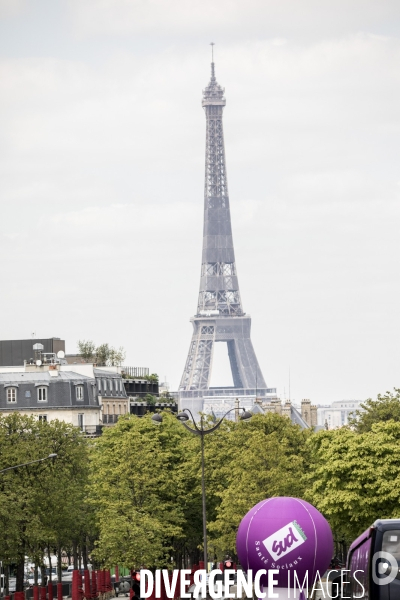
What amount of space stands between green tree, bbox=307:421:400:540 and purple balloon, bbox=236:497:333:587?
29.9m

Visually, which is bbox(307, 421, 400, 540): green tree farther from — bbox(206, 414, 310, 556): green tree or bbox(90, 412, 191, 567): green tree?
bbox(90, 412, 191, 567): green tree

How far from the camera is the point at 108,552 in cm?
7844

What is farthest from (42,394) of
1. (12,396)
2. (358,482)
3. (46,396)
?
(358,482)

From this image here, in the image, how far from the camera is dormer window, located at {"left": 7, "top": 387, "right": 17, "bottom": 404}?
13388 cm

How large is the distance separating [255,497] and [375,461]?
22.1ft

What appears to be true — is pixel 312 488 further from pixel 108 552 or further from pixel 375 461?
pixel 108 552

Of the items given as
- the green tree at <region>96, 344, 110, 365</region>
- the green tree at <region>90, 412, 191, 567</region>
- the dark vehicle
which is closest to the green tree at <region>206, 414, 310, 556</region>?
the green tree at <region>90, 412, 191, 567</region>

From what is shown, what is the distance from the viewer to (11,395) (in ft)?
440

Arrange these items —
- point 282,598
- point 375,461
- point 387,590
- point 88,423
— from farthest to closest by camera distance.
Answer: point 88,423 < point 375,461 < point 282,598 < point 387,590

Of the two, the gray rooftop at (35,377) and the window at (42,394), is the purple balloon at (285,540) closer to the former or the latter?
the window at (42,394)

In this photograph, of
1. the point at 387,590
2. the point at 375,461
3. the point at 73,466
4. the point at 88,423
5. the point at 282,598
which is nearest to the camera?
the point at 387,590

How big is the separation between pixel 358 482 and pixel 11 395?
62.6m

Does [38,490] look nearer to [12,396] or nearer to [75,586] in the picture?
[75,586]

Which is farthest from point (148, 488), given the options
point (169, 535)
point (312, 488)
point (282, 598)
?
point (282, 598)
